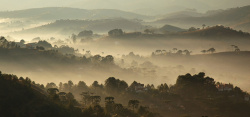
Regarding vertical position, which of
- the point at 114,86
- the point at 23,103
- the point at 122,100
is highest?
the point at 114,86

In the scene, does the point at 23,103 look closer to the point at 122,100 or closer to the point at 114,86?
the point at 122,100

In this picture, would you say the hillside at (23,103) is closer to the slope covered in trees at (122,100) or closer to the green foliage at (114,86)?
the slope covered in trees at (122,100)

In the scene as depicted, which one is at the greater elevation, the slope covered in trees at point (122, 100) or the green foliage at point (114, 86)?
the green foliage at point (114, 86)

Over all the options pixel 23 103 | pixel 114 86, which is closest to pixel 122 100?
pixel 114 86

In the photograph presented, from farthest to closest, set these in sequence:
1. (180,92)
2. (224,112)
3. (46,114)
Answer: (180,92) → (224,112) → (46,114)

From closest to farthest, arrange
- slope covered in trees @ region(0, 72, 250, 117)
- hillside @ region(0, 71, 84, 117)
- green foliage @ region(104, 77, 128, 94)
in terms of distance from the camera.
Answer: hillside @ region(0, 71, 84, 117), slope covered in trees @ region(0, 72, 250, 117), green foliage @ region(104, 77, 128, 94)

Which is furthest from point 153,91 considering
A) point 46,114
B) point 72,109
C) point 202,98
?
point 46,114

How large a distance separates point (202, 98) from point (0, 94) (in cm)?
8649

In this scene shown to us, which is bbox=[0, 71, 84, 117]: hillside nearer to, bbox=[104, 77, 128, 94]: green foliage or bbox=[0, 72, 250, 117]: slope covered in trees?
bbox=[0, 72, 250, 117]: slope covered in trees

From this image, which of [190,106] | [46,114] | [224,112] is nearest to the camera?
[46,114]

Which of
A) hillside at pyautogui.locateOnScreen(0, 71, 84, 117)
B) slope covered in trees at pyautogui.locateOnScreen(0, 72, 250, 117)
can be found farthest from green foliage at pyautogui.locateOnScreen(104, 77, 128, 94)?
hillside at pyautogui.locateOnScreen(0, 71, 84, 117)

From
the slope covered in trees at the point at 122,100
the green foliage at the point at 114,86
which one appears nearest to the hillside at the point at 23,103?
the slope covered in trees at the point at 122,100

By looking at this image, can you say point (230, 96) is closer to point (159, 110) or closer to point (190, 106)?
point (190, 106)

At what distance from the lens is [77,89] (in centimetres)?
17462
